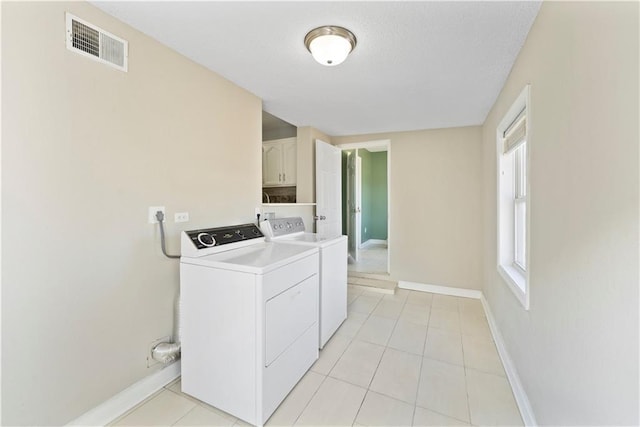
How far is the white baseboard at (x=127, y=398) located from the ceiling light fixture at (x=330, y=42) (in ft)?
7.40

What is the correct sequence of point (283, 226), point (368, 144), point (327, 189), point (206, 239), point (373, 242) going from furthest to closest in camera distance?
point (373, 242) → point (368, 144) → point (327, 189) → point (283, 226) → point (206, 239)

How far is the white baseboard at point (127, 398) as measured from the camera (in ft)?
4.60

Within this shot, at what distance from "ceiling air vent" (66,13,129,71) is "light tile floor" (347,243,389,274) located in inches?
146


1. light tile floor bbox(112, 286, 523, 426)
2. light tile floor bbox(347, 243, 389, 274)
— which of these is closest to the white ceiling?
light tile floor bbox(112, 286, 523, 426)

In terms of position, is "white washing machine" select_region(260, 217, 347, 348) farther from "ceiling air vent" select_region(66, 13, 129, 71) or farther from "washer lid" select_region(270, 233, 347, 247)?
"ceiling air vent" select_region(66, 13, 129, 71)

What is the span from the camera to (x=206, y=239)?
1.79m

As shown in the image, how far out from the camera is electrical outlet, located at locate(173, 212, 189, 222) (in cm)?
182

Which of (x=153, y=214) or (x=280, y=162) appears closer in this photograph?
(x=153, y=214)

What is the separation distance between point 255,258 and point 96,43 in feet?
4.78

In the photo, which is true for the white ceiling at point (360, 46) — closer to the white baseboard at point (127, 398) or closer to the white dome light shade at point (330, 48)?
the white dome light shade at point (330, 48)

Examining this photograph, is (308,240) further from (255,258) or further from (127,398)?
(127,398)

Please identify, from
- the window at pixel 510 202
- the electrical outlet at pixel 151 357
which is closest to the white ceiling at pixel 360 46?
the window at pixel 510 202

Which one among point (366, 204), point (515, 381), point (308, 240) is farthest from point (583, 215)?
point (366, 204)

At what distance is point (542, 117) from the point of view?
4.31 feet
